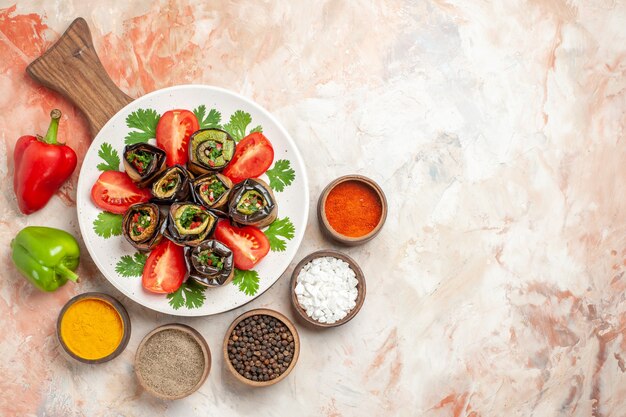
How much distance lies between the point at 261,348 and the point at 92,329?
2.97 ft

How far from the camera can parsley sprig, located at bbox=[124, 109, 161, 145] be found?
3166mm

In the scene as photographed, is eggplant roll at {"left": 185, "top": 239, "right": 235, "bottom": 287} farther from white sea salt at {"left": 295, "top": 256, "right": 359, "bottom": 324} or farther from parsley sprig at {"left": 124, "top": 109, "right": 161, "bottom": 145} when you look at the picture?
parsley sprig at {"left": 124, "top": 109, "right": 161, "bottom": 145}

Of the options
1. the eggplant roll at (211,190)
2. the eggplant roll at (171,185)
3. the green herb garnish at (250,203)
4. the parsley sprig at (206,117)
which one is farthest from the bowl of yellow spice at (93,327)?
the parsley sprig at (206,117)

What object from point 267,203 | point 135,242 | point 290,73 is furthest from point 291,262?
point 290,73

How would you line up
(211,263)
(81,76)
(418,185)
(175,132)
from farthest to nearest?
(418,185)
(81,76)
(175,132)
(211,263)

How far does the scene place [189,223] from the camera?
3.01 metres

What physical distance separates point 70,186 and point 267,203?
1.20m

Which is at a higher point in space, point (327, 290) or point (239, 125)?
point (239, 125)

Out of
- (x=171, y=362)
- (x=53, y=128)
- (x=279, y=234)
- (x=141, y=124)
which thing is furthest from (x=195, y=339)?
(x=53, y=128)

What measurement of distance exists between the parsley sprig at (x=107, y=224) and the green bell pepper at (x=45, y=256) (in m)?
0.22

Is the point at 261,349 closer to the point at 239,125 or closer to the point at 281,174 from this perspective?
the point at 281,174

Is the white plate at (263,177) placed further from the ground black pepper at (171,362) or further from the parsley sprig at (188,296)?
the ground black pepper at (171,362)

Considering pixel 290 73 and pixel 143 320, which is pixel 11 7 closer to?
pixel 290 73

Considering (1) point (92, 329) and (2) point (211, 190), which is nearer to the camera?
(2) point (211, 190)
